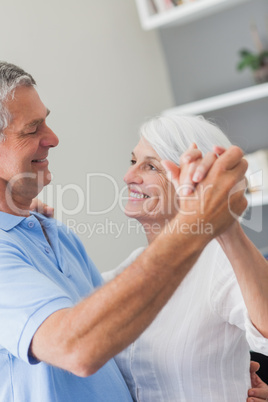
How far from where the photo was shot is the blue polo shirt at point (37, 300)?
969mm

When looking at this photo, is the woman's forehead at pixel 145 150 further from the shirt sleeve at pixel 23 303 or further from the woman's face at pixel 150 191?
the shirt sleeve at pixel 23 303

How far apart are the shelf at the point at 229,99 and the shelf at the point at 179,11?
1.57 ft

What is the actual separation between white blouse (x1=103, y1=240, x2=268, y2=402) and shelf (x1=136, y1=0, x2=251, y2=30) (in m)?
2.04

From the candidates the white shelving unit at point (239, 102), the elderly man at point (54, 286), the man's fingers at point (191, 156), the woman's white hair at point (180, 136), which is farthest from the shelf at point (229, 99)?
the man's fingers at point (191, 156)

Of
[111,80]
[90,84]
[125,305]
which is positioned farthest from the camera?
[111,80]

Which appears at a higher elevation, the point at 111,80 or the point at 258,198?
the point at 111,80

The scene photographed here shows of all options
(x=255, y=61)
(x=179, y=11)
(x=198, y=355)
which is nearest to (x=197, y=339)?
(x=198, y=355)

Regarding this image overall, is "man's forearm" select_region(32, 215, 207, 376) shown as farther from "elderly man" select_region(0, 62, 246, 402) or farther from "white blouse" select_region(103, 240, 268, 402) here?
"white blouse" select_region(103, 240, 268, 402)

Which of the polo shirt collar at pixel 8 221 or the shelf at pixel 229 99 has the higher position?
the polo shirt collar at pixel 8 221

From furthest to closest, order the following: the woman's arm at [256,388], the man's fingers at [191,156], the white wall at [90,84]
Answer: the white wall at [90,84] < the woman's arm at [256,388] < the man's fingers at [191,156]

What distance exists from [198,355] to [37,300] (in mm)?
537

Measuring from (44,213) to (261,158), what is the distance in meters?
1.76

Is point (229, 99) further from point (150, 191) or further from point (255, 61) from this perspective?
point (150, 191)

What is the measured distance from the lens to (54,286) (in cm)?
101
